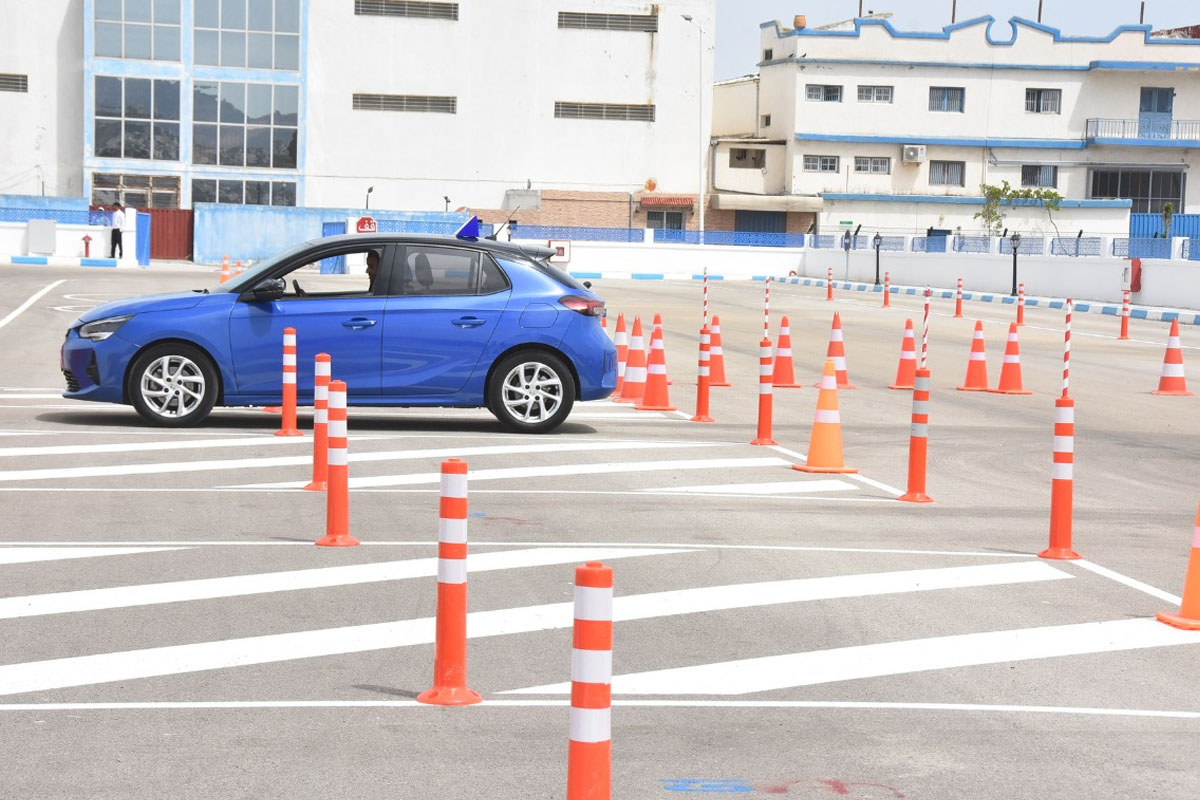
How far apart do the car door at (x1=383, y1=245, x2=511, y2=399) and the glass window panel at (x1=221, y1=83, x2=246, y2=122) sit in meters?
58.1

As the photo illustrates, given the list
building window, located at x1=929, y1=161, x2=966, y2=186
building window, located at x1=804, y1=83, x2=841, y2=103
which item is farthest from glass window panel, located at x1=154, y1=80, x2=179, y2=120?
building window, located at x1=929, y1=161, x2=966, y2=186

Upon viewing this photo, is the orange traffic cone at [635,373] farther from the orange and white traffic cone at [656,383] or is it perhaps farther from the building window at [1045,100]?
the building window at [1045,100]

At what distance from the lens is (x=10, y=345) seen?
78.8 feet

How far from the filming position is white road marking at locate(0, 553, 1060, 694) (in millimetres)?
6953

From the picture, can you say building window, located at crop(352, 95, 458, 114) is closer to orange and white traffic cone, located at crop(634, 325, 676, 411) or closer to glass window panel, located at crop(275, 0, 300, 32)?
glass window panel, located at crop(275, 0, 300, 32)

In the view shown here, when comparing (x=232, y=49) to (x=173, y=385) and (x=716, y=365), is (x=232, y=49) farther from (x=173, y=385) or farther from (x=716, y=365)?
(x=173, y=385)

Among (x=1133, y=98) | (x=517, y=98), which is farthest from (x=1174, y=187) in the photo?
(x=517, y=98)

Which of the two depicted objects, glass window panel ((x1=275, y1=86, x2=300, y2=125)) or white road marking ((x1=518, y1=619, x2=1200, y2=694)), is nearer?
white road marking ((x1=518, y1=619, x2=1200, y2=694))

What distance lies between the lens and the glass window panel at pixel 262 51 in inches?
2793

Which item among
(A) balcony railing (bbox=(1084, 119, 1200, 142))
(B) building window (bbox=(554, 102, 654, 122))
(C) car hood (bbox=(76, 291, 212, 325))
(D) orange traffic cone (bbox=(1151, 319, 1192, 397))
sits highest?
(A) balcony railing (bbox=(1084, 119, 1200, 142))

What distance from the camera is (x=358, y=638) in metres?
7.62

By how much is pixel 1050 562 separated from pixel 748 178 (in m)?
72.8

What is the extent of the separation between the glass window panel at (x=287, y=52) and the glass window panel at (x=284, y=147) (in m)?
2.66

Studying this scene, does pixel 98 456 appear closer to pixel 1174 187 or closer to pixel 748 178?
pixel 748 178
